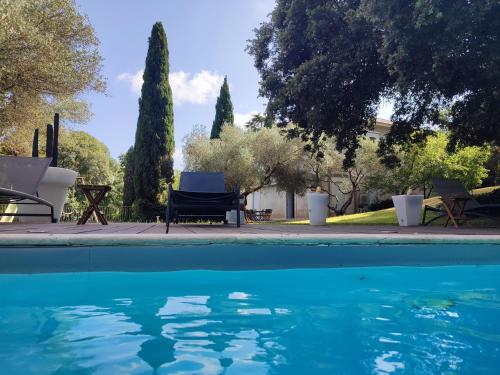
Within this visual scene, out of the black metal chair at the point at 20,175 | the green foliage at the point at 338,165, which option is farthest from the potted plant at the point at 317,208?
the green foliage at the point at 338,165

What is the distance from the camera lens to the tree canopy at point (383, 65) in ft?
21.5

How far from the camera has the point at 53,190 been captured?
711 cm

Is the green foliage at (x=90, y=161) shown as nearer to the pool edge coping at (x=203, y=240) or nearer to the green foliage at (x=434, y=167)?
the green foliage at (x=434, y=167)

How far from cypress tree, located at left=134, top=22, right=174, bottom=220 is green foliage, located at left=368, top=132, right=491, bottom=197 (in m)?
10.2

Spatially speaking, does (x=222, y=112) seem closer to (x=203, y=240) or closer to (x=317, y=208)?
(x=317, y=208)

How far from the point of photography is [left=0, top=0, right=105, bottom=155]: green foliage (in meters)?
7.69

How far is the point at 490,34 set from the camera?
22.3ft

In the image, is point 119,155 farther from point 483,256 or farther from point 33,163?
point 483,256

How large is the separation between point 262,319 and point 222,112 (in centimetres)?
2284

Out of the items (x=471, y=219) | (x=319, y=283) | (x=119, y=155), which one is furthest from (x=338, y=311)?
(x=119, y=155)

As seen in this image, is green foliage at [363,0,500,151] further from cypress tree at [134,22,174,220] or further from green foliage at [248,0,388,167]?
cypress tree at [134,22,174,220]

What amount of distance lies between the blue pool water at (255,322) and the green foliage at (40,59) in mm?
6550

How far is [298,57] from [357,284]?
787cm

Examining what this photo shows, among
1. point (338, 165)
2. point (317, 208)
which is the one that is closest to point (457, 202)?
point (317, 208)
